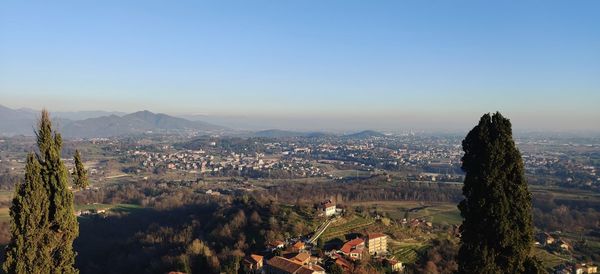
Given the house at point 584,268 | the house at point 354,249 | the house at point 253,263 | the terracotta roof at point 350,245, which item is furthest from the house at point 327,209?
the house at point 584,268

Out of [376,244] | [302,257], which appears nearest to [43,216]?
[302,257]

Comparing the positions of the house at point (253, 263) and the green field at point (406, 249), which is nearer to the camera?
the house at point (253, 263)

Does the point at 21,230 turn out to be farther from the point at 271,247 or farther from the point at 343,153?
the point at 343,153

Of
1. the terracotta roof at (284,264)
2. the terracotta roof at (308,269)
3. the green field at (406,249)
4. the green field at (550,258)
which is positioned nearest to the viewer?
the terracotta roof at (308,269)

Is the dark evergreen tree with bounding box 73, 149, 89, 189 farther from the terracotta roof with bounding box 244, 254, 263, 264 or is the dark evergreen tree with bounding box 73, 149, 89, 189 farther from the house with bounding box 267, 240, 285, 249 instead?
the house with bounding box 267, 240, 285, 249

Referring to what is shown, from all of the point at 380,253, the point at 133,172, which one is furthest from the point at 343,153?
the point at 380,253

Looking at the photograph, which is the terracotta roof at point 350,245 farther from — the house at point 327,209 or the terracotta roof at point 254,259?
the house at point 327,209
